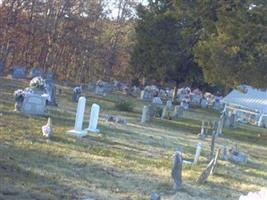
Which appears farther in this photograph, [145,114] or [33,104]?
[145,114]

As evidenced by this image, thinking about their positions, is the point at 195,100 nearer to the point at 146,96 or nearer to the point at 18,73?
the point at 146,96

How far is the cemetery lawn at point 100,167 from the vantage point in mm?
9547

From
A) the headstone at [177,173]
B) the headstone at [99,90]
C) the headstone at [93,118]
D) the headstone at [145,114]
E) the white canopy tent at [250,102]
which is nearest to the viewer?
the headstone at [177,173]

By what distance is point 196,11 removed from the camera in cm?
2881

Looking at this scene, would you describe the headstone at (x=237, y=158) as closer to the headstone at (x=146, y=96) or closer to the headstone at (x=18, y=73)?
the headstone at (x=18, y=73)

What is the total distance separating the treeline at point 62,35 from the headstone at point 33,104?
86.3 feet

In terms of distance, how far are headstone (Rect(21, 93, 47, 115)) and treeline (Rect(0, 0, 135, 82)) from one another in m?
26.3

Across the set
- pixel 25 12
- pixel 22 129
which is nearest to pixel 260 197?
pixel 22 129

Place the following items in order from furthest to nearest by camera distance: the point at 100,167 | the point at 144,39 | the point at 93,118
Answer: the point at 144,39, the point at 93,118, the point at 100,167

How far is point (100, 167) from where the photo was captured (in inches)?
471

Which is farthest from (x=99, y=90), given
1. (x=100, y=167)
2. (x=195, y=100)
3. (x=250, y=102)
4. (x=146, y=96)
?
(x=100, y=167)

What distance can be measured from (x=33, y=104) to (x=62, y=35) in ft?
104

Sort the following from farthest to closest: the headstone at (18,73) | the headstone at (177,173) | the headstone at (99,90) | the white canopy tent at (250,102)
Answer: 1. the white canopy tent at (250,102)
2. the headstone at (99,90)
3. the headstone at (18,73)
4. the headstone at (177,173)

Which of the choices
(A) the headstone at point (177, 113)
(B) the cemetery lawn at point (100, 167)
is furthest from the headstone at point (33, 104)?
(A) the headstone at point (177, 113)
